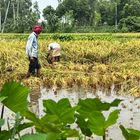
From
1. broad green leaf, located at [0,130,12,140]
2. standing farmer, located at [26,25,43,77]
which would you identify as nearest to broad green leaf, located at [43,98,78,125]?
broad green leaf, located at [0,130,12,140]

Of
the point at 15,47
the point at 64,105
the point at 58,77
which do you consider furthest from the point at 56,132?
the point at 15,47

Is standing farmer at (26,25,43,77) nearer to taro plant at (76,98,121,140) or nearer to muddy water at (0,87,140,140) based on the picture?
muddy water at (0,87,140,140)

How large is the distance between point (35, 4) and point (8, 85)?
233ft

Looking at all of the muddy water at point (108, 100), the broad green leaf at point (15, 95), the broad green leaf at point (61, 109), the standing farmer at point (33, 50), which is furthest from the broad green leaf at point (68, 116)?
the standing farmer at point (33, 50)

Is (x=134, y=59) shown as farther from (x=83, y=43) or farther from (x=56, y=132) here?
(x=56, y=132)

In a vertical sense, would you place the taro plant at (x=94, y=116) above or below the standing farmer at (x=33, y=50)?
above

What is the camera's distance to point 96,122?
917 mm

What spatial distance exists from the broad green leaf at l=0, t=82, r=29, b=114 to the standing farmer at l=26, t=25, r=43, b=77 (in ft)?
28.6

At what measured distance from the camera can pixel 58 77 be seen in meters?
10.0

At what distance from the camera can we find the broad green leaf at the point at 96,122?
91 cm

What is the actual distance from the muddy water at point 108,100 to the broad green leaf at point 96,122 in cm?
397

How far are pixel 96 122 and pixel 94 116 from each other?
0.01 metres

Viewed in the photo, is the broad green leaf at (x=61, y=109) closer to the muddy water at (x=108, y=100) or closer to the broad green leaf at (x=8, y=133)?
the broad green leaf at (x=8, y=133)

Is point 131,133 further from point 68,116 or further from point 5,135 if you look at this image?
point 5,135
